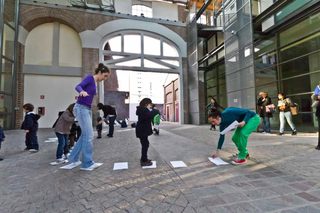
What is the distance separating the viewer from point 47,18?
12.2 metres

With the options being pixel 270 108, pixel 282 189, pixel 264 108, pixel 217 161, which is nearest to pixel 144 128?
pixel 217 161

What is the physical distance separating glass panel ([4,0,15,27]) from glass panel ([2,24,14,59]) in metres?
0.51

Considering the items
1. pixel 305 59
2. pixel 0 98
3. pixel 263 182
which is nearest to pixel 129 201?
pixel 263 182

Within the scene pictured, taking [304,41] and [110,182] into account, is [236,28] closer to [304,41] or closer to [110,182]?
[304,41]

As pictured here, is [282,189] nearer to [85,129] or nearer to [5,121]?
[85,129]

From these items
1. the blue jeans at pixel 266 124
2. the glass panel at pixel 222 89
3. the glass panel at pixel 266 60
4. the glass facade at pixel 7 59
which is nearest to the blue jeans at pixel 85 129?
the blue jeans at pixel 266 124

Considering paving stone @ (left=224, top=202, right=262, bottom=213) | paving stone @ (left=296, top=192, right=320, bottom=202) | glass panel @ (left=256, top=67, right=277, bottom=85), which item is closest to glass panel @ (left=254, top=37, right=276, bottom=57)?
glass panel @ (left=256, top=67, right=277, bottom=85)

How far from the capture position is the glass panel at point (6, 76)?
9975mm

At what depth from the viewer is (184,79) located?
1523cm

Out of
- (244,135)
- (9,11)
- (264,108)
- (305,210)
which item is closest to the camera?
(305,210)

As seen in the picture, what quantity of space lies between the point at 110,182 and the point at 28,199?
94 centimetres

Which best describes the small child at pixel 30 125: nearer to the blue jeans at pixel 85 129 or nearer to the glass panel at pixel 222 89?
the blue jeans at pixel 85 129

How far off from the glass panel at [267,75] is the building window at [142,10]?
11.4 metres

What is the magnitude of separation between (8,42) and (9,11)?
206 centimetres
